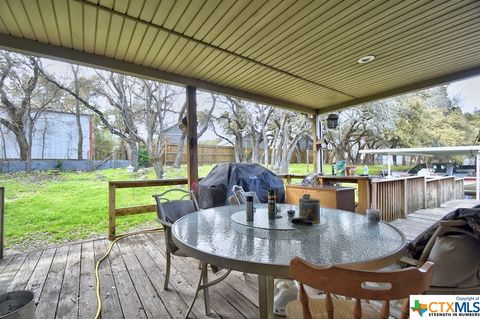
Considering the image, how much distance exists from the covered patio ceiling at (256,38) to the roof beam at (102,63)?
0.01m

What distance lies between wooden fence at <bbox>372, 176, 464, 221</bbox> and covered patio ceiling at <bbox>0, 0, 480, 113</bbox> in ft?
6.66

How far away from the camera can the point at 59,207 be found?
5.07 m

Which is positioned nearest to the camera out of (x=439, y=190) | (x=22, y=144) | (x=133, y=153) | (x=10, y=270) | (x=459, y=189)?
(x=10, y=270)

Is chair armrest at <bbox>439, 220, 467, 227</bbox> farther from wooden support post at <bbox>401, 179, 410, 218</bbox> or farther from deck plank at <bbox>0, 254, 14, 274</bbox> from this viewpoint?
wooden support post at <bbox>401, 179, 410, 218</bbox>

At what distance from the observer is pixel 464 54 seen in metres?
3.05

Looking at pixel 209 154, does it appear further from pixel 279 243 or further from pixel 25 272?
pixel 279 243

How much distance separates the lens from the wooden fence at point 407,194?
4.68 m

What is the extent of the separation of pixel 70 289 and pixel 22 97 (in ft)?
15.9

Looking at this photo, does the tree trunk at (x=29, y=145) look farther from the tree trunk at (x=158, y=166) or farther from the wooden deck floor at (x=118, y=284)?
the wooden deck floor at (x=118, y=284)

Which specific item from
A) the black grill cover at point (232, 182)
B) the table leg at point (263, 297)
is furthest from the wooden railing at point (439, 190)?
the table leg at point (263, 297)

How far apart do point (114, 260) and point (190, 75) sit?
2.77m

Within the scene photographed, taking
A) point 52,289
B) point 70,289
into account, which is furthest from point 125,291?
point 52,289

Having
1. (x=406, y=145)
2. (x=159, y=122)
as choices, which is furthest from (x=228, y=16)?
(x=406, y=145)

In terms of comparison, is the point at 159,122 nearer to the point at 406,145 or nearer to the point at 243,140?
the point at 243,140
